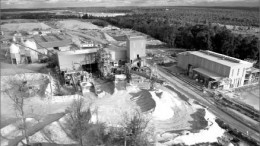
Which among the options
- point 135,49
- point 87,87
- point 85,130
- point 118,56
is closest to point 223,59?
point 135,49

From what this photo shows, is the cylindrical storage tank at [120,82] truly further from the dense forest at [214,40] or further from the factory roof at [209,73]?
the dense forest at [214,40]

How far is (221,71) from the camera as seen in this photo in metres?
22.8

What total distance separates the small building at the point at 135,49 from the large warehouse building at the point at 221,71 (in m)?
6.99

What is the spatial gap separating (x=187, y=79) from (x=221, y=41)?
43.0ft

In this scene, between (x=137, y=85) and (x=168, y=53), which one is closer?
(x=137, y=85)

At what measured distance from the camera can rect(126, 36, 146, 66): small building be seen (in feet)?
90.5

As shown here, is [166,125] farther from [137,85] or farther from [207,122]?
[137,85]

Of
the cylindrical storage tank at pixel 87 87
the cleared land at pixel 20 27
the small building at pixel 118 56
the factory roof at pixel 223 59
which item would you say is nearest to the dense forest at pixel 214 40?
the factory roof at pixel 223 59

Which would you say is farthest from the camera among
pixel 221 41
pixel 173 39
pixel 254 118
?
pixel 173 39

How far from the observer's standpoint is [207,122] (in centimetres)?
1589

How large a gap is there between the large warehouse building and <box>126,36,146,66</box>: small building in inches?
275

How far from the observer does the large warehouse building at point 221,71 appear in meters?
22.2

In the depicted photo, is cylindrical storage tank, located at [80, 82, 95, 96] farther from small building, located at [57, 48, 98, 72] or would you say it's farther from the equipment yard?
small building, located at [57, 48, 98, 72]

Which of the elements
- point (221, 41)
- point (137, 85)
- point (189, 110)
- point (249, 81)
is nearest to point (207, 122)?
point (189, 110)
